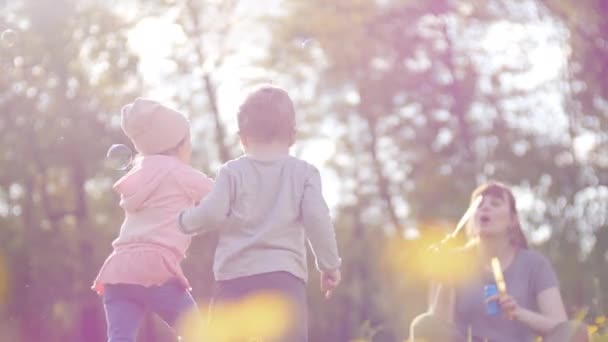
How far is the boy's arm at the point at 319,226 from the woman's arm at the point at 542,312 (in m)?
0.94

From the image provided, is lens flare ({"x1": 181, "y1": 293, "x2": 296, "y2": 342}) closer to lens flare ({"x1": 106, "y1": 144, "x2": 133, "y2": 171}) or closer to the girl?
the girl

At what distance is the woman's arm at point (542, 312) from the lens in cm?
529

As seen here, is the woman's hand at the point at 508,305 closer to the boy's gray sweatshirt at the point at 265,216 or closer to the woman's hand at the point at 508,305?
the woman's hand at the point at 508,305

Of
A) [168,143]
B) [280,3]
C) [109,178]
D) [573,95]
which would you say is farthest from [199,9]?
[168,143]

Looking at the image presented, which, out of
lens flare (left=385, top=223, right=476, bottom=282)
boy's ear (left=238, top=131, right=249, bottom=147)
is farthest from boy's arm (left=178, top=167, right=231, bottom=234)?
lens flare (left=385, top=223, right=476, bottom=282)

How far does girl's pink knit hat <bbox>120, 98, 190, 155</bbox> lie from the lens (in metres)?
5.49

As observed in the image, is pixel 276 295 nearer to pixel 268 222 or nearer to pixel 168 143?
pixel 268 222

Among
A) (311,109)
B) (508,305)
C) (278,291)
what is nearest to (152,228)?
(278,291)

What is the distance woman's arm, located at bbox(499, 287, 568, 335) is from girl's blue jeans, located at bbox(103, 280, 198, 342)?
4.86ft

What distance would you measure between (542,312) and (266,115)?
196cm

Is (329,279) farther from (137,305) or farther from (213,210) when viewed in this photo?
(137,305)

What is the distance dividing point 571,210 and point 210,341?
17.2 m

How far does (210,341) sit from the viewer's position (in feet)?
15.8

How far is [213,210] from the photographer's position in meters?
4.76
